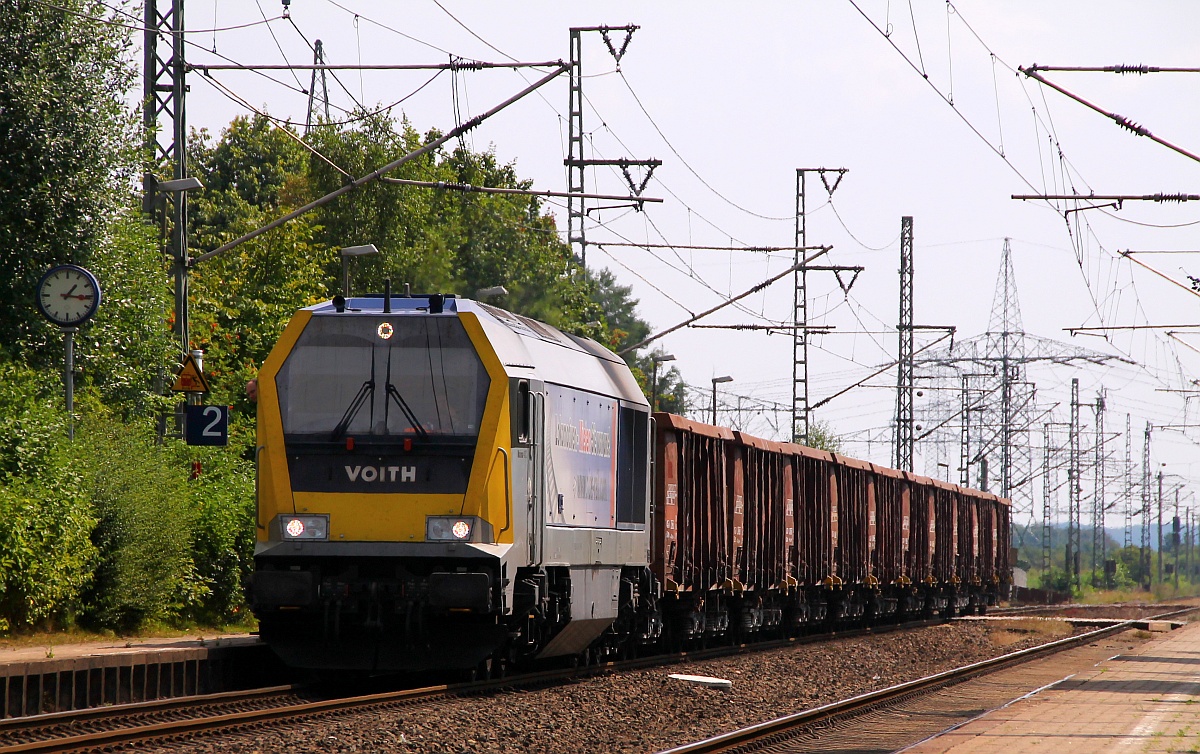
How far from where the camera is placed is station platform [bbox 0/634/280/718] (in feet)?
41.3

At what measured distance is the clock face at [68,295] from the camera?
62.4 feet

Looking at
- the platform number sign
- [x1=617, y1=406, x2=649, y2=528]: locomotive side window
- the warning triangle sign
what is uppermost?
the warning triangle sign

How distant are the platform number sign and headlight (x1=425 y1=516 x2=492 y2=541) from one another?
720 cm

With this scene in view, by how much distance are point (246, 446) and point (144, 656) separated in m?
14.3

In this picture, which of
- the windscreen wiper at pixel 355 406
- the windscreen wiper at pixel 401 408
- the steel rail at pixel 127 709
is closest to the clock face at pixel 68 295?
the windscreen wiper at pixel 355 406

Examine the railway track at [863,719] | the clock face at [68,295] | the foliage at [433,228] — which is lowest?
Result: the railway track at [863,719]

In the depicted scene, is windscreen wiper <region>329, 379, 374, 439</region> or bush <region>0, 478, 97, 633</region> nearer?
windscreen wiper <region>329, 379, 374, 439</region>

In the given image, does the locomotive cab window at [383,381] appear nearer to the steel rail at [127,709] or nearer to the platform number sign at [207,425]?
the steel rail at [127,709]

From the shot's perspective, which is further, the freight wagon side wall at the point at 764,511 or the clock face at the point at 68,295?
the freight wagon side wall at the point at 764,511

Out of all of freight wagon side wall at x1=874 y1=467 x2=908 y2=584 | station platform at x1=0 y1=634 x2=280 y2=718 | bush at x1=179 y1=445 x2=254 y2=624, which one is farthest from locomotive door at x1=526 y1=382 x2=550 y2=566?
freight wagon side wall at x1=874 y1=467 x2=908 y2=584

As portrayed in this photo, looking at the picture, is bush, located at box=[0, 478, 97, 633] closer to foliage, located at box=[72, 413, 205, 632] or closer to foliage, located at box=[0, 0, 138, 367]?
foliage, located at box=[72, 413, 205, 632]

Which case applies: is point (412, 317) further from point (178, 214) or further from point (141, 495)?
point (178, 214)

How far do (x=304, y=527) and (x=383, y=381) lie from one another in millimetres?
1511

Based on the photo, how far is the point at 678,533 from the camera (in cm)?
2166
